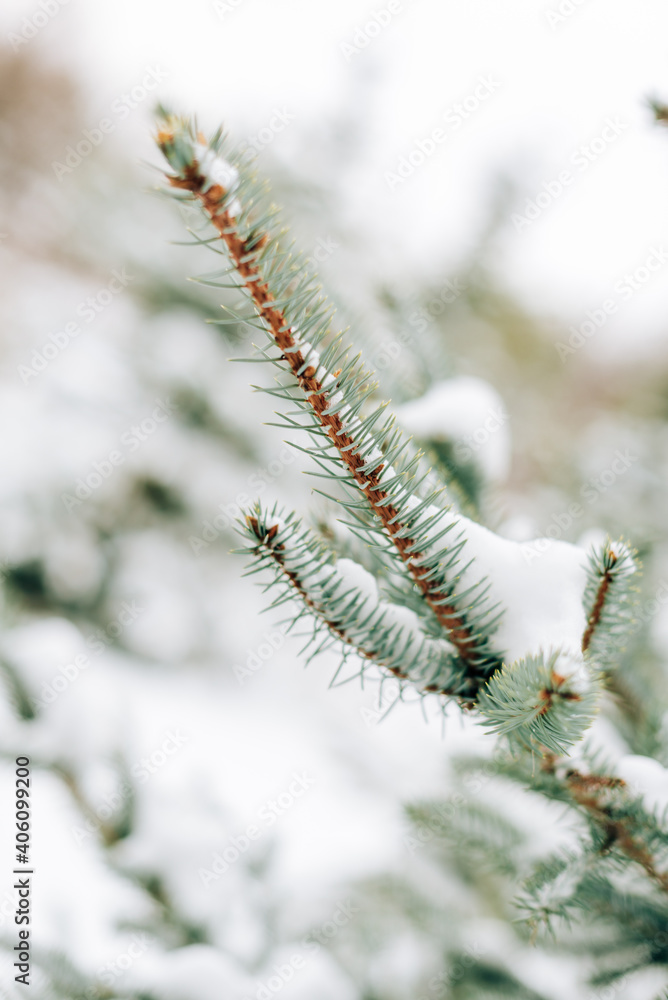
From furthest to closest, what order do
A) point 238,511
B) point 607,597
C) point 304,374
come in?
point 238,511 < point 607,597 < point 304,374

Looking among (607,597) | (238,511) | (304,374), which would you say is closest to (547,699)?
(607,597)

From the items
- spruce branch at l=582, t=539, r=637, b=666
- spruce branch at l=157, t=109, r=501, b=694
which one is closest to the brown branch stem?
spruce branch at l=157, t=109, r=501, b=694

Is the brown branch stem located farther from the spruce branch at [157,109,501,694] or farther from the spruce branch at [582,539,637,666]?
the spruce branch at [582,539,637,666]

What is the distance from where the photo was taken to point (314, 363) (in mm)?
367

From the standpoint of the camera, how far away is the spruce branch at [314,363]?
1.04 feet

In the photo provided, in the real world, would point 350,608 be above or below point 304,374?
below

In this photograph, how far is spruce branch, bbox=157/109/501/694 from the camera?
0.32m

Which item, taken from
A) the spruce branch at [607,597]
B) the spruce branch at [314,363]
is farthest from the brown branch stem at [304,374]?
the spruce branch at [607,597]

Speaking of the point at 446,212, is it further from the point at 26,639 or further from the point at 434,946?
the point at 434,946

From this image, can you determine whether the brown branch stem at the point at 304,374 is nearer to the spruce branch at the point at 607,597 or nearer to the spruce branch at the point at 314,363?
the spruce branch at the point at 314,363

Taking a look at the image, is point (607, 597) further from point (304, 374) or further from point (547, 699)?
point (304, 374)

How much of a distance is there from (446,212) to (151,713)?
1.97 m

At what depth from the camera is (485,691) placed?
0.47 meters

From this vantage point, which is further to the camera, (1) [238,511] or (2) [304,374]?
(1) [238,511]
